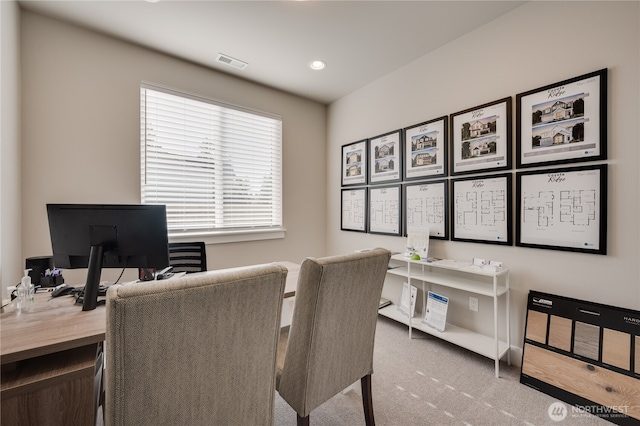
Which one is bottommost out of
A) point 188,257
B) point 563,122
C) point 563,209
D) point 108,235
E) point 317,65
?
point 188,257

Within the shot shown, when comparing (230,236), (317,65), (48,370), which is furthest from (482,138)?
(48,370)

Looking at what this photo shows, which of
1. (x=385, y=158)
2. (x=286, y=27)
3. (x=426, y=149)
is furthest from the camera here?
(x=385, y=158)

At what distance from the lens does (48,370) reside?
955 mm

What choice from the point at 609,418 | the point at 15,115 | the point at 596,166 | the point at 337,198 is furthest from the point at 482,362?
the point at 15,115

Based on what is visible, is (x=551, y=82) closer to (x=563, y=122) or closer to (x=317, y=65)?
(x=563, y=122)

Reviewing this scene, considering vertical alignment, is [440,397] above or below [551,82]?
below

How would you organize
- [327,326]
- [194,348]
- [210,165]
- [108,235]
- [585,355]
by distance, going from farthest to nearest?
[210,165], [585,355], [108,235], [327,326], [194,348]

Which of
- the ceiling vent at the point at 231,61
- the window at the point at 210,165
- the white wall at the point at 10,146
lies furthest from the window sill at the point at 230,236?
the ceiling vent at the point at 231,61

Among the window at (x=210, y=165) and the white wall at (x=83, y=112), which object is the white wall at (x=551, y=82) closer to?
the window at (x=210, y=165)

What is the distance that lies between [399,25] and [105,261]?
267cm

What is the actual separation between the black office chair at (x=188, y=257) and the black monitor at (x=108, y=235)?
37.2 inches

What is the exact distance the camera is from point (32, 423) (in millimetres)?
907

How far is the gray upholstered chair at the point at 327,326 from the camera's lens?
1136mm

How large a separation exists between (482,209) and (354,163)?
165 centimetres
